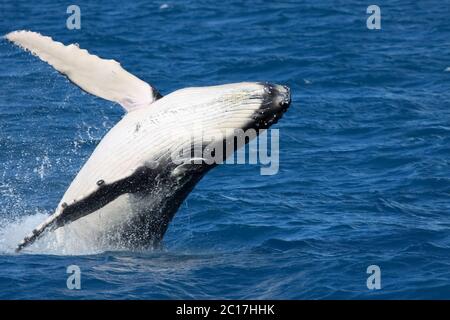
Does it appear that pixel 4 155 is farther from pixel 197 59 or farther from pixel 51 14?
pixel 51 14

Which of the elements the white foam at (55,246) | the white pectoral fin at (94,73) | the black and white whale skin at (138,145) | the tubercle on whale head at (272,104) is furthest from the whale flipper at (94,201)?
the tubercle on whale head at (272,104)

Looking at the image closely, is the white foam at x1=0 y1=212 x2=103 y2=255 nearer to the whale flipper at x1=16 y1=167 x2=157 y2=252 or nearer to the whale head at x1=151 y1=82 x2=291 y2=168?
the whale flipper at x1=16 y1=167 x2=157 y2=252

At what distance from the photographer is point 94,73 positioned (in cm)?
2106

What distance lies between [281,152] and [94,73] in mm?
9536

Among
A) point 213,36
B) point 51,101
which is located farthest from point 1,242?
point 213,36

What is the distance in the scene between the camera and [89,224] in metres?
20.9

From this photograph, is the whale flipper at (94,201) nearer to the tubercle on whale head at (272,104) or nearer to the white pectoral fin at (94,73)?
the white pectoral fin at (94,73)

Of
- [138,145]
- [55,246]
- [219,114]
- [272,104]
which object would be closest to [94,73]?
[138,145]

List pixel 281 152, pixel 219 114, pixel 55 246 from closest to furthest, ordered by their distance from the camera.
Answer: pixel 219 114, pixel 55 246, pixel 281 152

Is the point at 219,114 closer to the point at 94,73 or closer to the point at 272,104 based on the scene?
the point at 272,104

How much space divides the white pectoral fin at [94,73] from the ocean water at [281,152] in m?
3.14

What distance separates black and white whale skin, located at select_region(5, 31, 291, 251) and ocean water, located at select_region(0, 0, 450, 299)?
65 cm
